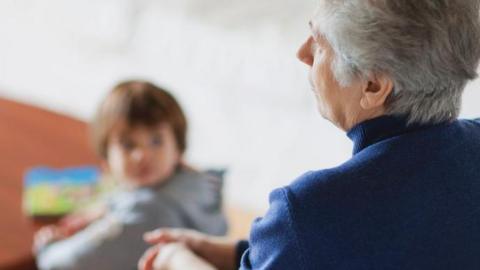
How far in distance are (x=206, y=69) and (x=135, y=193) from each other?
1115mm

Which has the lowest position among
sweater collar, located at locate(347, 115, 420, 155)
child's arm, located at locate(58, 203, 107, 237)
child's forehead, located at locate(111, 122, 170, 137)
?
child's arm, located at locate(58, 203, 107, 237)

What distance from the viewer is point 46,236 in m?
1.54

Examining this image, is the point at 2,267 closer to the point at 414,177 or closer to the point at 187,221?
the point at 187,221

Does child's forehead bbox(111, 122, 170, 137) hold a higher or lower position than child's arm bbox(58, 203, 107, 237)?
higher

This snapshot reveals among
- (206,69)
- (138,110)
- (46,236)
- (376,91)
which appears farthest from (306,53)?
(206,69)

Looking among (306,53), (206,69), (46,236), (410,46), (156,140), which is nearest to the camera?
(410,46)

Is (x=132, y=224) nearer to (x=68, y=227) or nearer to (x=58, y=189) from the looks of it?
(x=68, y=227)

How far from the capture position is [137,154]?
1634mm

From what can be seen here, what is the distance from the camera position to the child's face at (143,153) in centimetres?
164

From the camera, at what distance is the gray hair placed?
2.79ft

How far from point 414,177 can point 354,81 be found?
0.15 m

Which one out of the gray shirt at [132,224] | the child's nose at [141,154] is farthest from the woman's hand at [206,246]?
the child's nose at [141,154]

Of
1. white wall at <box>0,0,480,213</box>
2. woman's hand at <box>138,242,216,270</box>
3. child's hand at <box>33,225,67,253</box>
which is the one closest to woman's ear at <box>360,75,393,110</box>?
woman's hand at <box>138,242,216,270</box>

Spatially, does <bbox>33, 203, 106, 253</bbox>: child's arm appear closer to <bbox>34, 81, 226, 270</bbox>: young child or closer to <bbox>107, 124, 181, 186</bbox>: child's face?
<bbox>34, 81, 226, 270</bbox>: young child
